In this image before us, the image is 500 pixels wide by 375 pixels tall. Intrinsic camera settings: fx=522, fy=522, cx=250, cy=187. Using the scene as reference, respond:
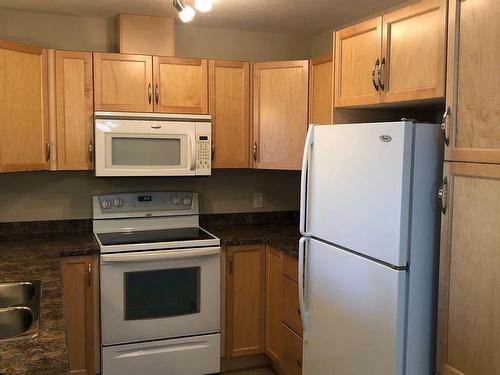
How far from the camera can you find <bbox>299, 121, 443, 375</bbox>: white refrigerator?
6.43 ft

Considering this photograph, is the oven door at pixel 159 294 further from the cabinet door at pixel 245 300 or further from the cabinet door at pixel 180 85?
the cabinet door at pixel 180 85

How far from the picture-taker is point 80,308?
3029mm

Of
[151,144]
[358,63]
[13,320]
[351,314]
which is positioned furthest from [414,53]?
[13,320]

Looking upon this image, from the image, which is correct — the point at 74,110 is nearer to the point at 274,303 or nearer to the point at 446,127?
the point at 274,303

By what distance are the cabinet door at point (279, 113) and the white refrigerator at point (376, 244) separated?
0.92 metres

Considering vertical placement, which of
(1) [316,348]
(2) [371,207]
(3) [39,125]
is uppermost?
(3) [39,125]

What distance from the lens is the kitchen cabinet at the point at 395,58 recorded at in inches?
80.1

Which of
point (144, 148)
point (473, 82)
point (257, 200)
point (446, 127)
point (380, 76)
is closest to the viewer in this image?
point (473, 82)

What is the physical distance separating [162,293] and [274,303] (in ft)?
2.35

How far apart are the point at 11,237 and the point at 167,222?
101 cm

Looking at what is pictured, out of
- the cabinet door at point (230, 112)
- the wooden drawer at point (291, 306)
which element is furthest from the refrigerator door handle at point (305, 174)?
the cabinet door at point (230, 112)

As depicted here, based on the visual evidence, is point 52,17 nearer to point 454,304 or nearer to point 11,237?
point 11,237

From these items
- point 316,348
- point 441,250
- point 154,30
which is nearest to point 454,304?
point 441,250

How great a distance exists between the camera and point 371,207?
209 cm
